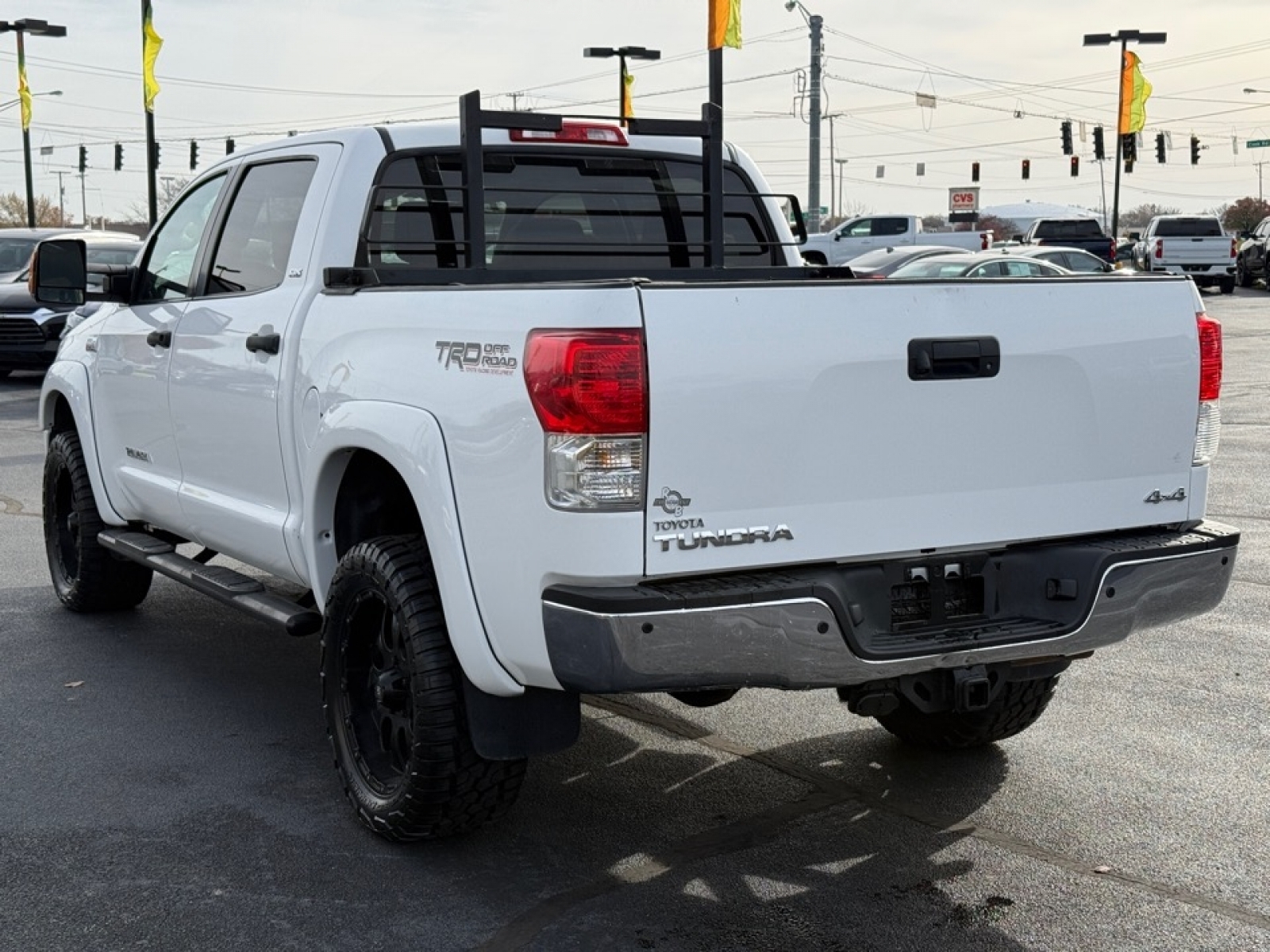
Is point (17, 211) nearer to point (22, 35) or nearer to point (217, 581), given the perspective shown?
point (22, 35)

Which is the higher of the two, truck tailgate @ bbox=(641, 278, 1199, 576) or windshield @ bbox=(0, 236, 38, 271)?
windshield @ bbox=(0, 236, 38, 271)

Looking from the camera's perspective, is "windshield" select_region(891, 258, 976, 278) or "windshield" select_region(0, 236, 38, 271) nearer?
"windshield" select_region(0, 236, 38, 271)

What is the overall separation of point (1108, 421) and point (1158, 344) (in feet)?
0.83

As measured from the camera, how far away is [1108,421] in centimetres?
425

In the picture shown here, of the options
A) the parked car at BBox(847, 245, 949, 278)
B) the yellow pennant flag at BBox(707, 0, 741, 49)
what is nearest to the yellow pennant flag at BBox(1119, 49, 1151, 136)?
the parked car at BBox(847, 245, 949, 278)

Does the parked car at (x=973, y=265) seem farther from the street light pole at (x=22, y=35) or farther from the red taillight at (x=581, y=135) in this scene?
the street light pole at (x=22, y=35)

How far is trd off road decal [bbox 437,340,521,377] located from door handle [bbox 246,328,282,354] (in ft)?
3.61

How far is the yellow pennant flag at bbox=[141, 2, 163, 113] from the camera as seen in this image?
33.8 meters

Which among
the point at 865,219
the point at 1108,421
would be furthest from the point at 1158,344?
the point at 865,219

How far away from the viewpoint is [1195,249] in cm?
3941

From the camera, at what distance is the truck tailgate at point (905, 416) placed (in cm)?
373

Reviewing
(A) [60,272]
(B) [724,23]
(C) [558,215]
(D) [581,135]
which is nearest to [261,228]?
(C) [558,215]

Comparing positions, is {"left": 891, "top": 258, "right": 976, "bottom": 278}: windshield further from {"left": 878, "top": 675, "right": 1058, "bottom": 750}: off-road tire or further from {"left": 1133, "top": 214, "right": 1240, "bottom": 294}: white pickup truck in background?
{"left": 878, "top": 675, "right": 1058, "bottom": 750}: off-road tire

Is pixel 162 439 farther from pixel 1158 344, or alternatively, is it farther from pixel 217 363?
pixel 1158 344
